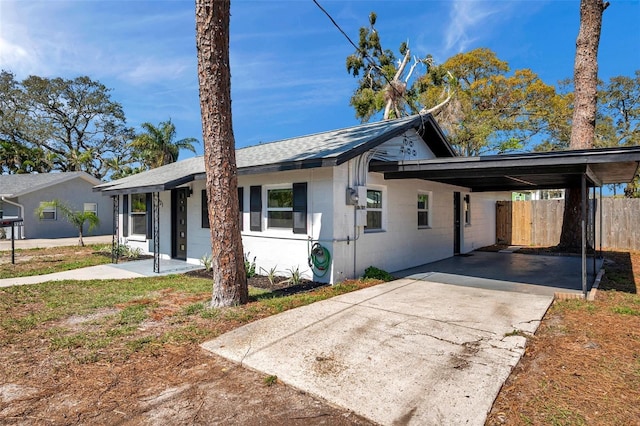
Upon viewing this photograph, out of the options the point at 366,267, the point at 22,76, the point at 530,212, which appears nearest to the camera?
the point at 366,267

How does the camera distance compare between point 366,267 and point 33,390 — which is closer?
point 33,390

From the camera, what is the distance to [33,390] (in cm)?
308

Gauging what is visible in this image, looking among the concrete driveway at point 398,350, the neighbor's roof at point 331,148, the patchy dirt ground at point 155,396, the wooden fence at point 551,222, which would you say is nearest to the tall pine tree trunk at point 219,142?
the concrete driveway at point 398,350

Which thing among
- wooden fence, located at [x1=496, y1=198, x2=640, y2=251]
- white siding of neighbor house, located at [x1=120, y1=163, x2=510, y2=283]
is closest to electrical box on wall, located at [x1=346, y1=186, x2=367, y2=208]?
white siding of neighbor house, located at [x1=120, y1=163, x2=510, y2=283]

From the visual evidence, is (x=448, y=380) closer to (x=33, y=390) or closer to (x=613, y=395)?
Answer: (x=613, y=395)

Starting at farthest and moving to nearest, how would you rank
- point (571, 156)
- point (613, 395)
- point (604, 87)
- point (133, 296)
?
1. point (604, 87)
2. point (133, 296)
3. point (571, 156)
4. point (613, 395)

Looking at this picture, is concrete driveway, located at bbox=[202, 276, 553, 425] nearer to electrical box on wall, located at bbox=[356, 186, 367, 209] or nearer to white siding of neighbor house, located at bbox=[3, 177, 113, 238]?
electrical box on wall, located at bbox=[356, 186, 367, 209]

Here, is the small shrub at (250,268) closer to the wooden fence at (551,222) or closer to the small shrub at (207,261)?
the small shrub at (207,261)

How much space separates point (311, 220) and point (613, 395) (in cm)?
545

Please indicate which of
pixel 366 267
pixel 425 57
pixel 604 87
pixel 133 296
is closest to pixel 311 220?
pixel 366 267

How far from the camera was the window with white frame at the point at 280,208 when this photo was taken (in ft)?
26.8

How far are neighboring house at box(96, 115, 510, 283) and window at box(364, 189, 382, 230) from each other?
0.08 ft

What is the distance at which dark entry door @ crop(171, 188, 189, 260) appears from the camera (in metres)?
11.1

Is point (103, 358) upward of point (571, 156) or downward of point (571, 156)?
downward
